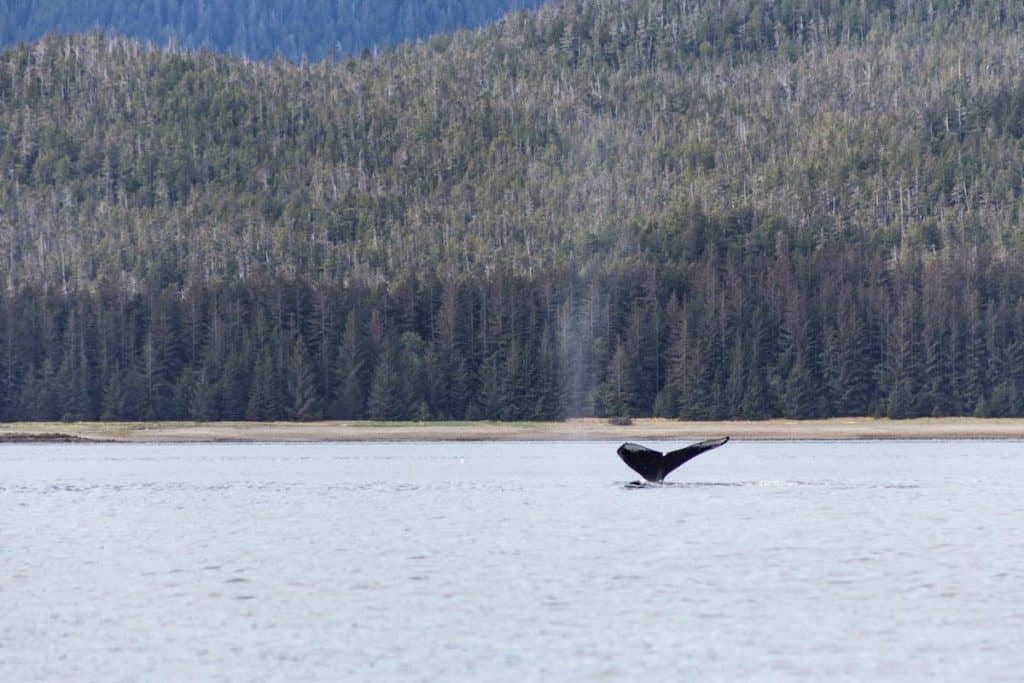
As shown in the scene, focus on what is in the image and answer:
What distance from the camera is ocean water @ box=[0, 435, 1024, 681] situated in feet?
84.4

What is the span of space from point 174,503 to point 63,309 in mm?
137106

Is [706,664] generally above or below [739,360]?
below

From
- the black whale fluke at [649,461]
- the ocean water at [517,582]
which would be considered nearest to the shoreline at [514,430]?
the black whale fluke at [649,461]

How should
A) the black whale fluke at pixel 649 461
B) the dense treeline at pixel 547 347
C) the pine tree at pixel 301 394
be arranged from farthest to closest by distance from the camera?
the pine tree at pixel 301 394 < the dense treeline at pixel 547 347 < the black whale fluke at pixel 649 461

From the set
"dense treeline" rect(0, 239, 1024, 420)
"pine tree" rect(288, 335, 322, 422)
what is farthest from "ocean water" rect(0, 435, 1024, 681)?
"dense treeline" rect(0, 239, 1024, 420)

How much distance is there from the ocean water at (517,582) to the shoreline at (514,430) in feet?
238

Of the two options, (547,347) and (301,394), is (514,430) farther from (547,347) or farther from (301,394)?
(301,394)

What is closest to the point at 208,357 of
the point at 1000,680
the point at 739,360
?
the point at 739,360

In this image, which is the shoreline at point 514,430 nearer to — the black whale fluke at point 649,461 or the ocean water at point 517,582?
the black whale fluke at point 649,461

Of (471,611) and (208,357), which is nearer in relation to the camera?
(471,611)

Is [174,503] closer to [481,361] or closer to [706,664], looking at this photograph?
[706,664]

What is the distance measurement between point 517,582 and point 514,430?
122605 millimetres

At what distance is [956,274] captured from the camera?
180500 millimetres

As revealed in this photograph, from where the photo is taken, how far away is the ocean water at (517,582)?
2572cm
